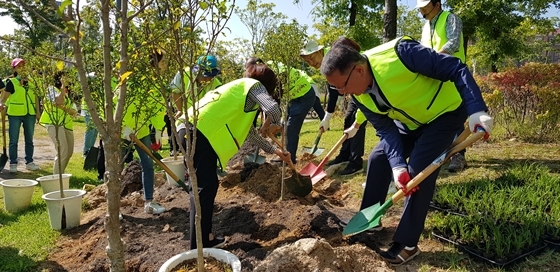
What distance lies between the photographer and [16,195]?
175 inches

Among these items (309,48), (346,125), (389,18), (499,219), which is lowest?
(499,219)

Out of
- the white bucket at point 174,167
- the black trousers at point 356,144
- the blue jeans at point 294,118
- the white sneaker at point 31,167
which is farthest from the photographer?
the white sneaker at point 31,167

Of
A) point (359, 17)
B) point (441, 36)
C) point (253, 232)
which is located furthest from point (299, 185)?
point (359, 17)

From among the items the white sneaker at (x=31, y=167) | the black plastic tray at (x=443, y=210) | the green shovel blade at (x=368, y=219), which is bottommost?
the white sneaker at (x=31, y=167)

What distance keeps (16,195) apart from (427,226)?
13.7ft

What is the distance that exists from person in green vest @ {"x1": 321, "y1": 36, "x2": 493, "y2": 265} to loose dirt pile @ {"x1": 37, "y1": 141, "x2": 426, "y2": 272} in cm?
40

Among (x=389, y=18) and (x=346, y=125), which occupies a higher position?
(x=389, y=18)

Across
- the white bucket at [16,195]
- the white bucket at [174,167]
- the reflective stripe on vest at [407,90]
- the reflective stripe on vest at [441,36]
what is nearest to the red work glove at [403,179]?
the reflective stripe on vest at [407,90]

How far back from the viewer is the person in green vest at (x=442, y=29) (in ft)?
12.2

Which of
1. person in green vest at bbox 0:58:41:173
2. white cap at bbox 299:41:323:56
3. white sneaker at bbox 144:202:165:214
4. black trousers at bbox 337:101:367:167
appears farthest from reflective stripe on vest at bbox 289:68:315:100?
person in green vest at bbox 0:58:41:173

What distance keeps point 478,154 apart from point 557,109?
1.77 m

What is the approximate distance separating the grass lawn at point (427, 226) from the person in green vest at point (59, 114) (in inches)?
22.5

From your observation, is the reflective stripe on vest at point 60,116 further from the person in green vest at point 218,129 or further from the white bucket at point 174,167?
the person in green vest at point 218,129

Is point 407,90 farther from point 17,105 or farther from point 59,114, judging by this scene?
point 17,105
